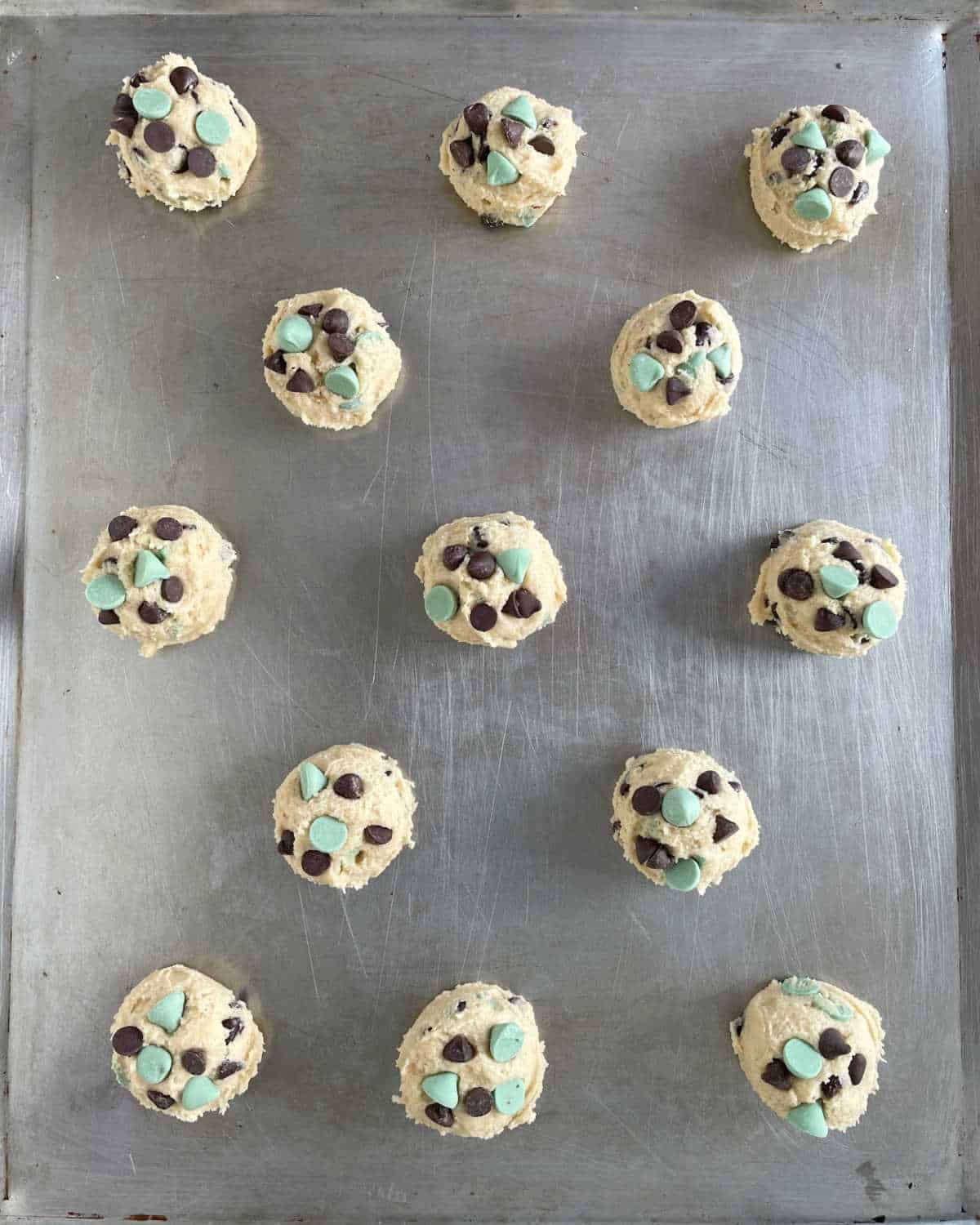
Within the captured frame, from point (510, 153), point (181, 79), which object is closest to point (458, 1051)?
point (510, 153)

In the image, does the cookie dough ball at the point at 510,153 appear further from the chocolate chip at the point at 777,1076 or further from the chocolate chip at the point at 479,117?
the chocolate chip at the point at 777,1076

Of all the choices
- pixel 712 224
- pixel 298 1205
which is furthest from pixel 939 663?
pixel 298 1205

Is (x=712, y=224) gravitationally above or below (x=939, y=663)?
above

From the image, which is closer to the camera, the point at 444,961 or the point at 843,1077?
the point at 843,1077

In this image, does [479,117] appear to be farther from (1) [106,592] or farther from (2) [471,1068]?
(2) [471,1068]

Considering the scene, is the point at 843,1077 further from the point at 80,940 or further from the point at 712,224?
the point at 712,224

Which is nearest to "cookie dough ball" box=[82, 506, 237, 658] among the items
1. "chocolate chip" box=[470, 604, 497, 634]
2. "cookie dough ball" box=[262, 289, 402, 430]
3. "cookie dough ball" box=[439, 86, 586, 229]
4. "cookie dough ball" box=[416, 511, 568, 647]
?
"cookie dough ball" box=[262, 289, 402, 430]
